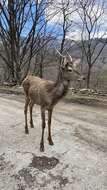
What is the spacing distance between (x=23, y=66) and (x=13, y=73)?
4.14 ft

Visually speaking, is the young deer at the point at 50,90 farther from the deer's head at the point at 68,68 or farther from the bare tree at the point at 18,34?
the bare tree at the point at 18,34

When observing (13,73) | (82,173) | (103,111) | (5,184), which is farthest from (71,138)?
(13,73)

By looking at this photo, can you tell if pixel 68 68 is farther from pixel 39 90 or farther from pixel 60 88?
pixel 39 90

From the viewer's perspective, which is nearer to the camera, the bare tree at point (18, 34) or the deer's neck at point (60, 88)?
the deer's neck at point (60, 88)

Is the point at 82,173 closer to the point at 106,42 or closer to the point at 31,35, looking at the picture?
the point at 31,35

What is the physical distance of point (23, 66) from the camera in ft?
64.6

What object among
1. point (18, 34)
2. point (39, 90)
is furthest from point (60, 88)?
point (18, 34)

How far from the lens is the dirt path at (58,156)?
4574mm

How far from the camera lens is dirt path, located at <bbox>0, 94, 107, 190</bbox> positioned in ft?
15.0

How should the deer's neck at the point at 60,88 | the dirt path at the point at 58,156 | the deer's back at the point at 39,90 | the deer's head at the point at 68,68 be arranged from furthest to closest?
1. the deer's back at the point at 39,90
2. the deer's neck at the point at 60,88
3. the deer's head at the point at 68,68
4. the dirt path at the point at 58,156

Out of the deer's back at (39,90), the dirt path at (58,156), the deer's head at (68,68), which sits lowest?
the dirt path at (58,156)

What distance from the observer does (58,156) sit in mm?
5504

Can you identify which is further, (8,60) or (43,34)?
(43,34)

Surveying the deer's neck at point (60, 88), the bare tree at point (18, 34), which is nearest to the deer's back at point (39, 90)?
the deer's neck at point (60, 88)
